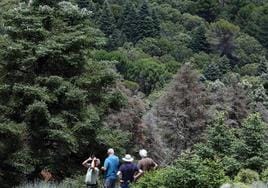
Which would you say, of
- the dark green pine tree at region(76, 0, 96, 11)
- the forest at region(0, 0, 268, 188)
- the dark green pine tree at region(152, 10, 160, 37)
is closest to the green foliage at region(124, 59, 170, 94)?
the dark green pine tree at region(76, 0, 96, 11)

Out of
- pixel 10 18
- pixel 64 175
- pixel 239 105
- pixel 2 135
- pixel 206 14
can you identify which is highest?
pixel 10 18

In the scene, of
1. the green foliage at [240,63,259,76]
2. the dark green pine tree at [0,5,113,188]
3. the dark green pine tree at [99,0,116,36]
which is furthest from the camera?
A: the dark green pine tree at [99,0,116,36]

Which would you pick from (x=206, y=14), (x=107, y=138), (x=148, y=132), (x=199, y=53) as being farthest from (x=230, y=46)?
(x=107, y=138)

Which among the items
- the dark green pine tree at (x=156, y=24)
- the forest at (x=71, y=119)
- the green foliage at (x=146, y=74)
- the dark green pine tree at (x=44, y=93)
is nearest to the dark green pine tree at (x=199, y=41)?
the dark green pine tree at (x=156, y=24)

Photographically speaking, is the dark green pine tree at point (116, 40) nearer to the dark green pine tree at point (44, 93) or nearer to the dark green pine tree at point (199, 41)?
the dark green pine tree at point (199, 41)

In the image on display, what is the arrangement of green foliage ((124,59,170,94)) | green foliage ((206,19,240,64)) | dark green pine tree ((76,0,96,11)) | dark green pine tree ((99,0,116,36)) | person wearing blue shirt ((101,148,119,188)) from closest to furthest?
person wearing blue shirt ((101,148,119,188)) → green foliage ((124,59,170,94)) → dark green pine tree ((99,0,116,36)) → dark green pine tree ((76,0,96,11)) → green foliage ((206,19,240,64))

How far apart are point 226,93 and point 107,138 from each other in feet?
80.3

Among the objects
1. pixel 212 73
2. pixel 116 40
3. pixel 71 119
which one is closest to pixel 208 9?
pixel 116 40

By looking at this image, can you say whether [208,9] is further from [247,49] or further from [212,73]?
[212,73]

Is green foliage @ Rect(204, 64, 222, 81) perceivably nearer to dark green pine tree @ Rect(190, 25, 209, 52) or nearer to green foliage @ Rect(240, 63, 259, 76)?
green foliage @ Rect(240, 63, 259, 76)

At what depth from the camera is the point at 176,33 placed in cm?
13512

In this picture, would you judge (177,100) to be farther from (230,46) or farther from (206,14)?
(206,14)

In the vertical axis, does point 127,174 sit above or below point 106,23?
above

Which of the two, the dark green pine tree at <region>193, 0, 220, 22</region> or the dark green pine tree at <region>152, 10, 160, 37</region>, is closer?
the dark green pine tree at <region>152, 10, 160, 37</region>
